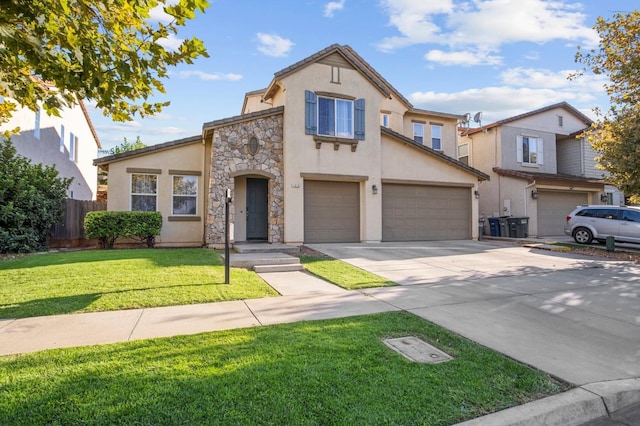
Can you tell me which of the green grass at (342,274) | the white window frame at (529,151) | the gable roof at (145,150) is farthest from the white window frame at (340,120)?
the white window frame at (529,151)

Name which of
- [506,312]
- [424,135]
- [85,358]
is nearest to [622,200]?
[424,135]

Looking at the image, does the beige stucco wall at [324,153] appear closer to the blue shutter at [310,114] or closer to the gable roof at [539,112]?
the blue shutter at [310,114]

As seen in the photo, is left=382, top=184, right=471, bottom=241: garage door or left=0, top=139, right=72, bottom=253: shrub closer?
left=0, top=139, right=72, bottom=253: shrub

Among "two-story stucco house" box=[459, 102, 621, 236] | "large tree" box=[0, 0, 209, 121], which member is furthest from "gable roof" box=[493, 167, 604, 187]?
"large tree" box=[0, 0, 209, 121]

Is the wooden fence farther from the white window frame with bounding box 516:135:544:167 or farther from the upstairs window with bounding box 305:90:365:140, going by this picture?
the white window frame with bounding box 516:135:544:167

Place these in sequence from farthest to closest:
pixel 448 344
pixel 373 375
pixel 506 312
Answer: pixel 506 312
pixel 448 344
pixel 373 375

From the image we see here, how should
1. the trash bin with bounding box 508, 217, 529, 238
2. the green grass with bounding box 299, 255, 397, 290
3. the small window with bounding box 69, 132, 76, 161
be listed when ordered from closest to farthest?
the green grass with bounding box 299, 255, 397, 290, the trash bin with bounding box 508, 217, 529, 238, the small window with bounding box 69, 132, 76, 161

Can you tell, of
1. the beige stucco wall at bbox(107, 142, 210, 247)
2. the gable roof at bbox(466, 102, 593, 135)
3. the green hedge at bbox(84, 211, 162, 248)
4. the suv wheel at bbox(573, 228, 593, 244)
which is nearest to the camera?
the green hedge at bbox(84, 211, 162, 248)

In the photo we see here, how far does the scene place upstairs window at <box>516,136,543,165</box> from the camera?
20.8 meters

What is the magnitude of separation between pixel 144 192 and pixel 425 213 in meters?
11.7

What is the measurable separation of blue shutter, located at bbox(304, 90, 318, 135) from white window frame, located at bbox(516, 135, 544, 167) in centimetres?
1364

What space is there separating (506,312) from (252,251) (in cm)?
748

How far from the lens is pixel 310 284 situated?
7316 mm

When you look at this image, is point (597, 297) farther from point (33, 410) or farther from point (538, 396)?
point (33, 410)
